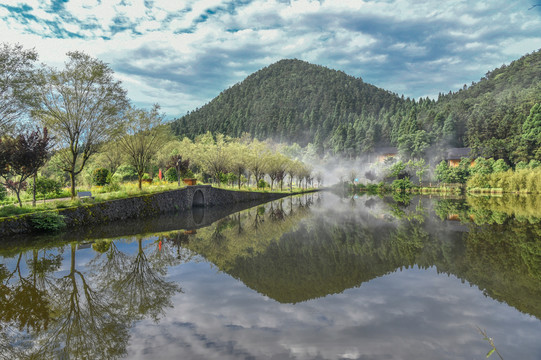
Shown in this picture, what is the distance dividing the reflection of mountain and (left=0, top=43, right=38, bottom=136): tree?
14060mm

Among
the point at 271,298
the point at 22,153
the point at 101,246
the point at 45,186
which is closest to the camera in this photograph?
the point at 271,298

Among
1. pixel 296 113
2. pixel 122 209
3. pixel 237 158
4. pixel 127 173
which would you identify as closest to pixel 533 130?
pixel 237 158

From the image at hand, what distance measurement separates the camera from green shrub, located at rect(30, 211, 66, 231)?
18.0 metres

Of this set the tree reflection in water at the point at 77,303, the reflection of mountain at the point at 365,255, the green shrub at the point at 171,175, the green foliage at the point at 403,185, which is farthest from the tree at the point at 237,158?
the green foliage at the point at 403,185

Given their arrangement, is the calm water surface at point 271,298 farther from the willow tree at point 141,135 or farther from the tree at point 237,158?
the tree at point 237,158

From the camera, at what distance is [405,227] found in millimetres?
21297

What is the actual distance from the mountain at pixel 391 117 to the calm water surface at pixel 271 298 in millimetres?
78165

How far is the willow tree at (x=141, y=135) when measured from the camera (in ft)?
112

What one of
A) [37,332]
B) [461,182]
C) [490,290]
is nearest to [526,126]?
[461,182]

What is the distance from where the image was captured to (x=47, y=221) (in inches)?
720

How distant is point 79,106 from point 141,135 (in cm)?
993

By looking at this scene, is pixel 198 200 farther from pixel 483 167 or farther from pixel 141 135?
pixel 483 167

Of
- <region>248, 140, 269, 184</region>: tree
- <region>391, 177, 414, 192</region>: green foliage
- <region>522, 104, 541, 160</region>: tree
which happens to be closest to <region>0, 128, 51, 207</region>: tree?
<region>248, 140, 269, 184</region>: tree

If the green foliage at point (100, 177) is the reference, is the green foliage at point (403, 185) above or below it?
below
